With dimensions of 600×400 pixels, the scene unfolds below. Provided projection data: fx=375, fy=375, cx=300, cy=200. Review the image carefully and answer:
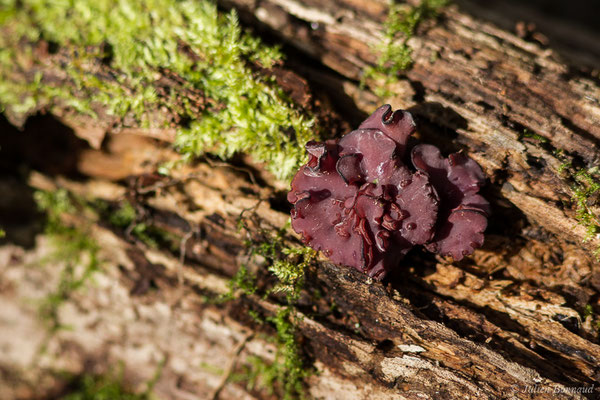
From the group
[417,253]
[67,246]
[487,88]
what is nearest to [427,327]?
[417,253]

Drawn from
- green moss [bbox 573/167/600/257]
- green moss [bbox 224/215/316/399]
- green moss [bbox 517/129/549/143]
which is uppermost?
green moss [bbox 517/129/549/143]

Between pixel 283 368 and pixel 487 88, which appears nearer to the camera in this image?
pixel 487 88

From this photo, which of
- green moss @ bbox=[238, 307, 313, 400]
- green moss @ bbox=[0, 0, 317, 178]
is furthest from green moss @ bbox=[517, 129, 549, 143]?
green moss @ bbox=[238, 307, 313, 400]

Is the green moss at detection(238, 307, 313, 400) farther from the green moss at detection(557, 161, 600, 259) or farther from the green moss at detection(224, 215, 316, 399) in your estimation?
the green moss at detection(557, 161, 600, 259)

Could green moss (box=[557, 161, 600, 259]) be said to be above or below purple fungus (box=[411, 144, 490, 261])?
above

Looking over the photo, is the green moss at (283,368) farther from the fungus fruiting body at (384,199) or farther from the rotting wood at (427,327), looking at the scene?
the fungus fruiting body at (384,199)

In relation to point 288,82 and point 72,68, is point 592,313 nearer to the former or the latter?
point 288,82

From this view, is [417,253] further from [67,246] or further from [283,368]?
[67,246]

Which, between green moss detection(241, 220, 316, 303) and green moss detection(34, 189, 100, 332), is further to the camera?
green moss detection(34, 189, 100, 332)
